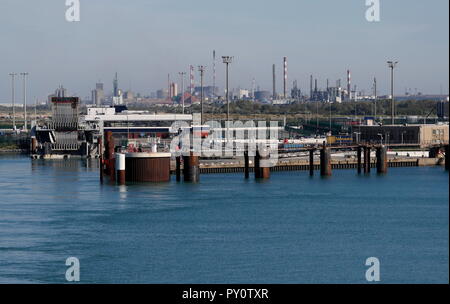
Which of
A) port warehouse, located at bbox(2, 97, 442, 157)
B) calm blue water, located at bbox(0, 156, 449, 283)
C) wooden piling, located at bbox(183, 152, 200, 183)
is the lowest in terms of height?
calm blue water, located at bbox(0, 156, 449, 283)

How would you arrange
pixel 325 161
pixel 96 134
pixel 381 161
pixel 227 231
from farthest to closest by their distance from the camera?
1. pixel 96 134
2. pixel 381 161
3. pixel 325 161
4. pixel 227 231

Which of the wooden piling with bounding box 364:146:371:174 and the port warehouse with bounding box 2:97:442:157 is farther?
the port warehouse with bounding box 2:97:442:157

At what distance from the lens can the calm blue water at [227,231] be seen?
94.1 ft

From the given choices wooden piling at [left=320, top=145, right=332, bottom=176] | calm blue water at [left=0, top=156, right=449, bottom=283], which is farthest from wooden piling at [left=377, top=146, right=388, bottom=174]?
calm blue water at [left=0, top=156, right=449, bottom=283]

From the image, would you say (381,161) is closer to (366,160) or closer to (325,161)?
(366,160)

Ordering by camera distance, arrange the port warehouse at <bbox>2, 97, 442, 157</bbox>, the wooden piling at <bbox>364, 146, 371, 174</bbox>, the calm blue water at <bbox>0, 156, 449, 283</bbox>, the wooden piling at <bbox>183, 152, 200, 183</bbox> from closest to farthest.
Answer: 1. the calm blue water at <bbox>0, 156, 449, 283</bbox>
2. the wooden piling at <bbox>183, 152, 200, 183</bbox>
3. the wooden piling at <bbox>364, 146, 371, 174</bbox>
4. the port warehouse at <bbox>2, 97, 442, 157</bbox>

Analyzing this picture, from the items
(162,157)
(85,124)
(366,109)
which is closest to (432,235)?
(162,157)

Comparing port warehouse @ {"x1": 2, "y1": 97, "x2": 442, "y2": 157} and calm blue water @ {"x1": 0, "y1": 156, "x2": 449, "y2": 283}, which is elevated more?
port warehouse @ {"x1": 2, "y1": 97, "x2": 442, "y2": 157}

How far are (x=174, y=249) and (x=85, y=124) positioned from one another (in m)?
63.9

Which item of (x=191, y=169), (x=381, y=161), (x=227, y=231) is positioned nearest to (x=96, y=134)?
(x=381, y=161)

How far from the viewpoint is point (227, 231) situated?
3594 centimetres

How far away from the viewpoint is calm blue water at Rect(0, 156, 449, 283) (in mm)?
28672

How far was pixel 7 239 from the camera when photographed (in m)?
34.0

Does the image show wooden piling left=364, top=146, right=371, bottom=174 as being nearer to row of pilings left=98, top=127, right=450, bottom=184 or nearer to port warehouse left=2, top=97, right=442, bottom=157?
row of pilings left=98, top=127, right=450, bottom=184
